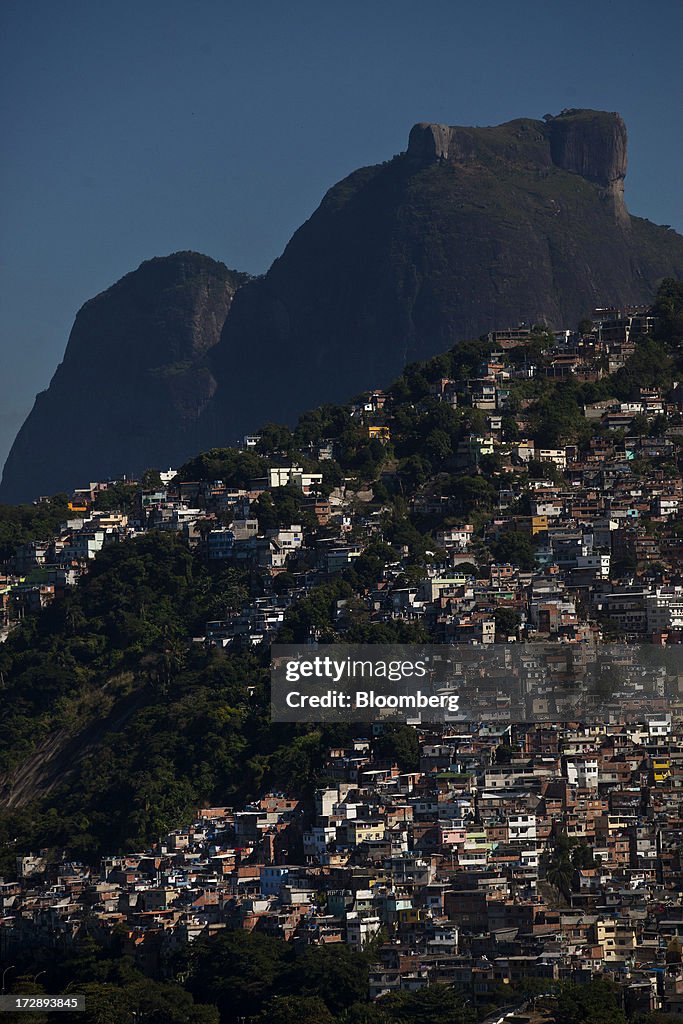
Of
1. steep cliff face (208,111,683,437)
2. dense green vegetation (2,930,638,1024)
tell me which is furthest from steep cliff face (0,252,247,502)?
dense green vegetation (2,930,638,1024)

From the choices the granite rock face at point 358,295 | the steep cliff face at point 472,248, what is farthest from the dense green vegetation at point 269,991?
the steep cliff face at point 472,248

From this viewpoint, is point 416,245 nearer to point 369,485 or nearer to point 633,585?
point 369,485

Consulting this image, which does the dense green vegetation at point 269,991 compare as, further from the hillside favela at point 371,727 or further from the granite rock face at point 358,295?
the granite rock face at point 358,295

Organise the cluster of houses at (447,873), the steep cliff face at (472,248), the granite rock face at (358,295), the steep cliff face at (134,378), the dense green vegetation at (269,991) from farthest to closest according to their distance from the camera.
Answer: the steep cliff face at (134,378) → the granite rock face at (358,295) → the steep cliff face at (472,248) → the cluster of houses at (447,873) → the dense green vegetation at (269,991)

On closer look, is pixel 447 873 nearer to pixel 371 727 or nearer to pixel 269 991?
pixel 371 727

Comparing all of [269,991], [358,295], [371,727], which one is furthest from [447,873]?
[358,295]
